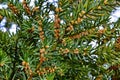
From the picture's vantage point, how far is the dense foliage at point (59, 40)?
1084 millimetres

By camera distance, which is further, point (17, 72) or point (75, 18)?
point (17, 72)

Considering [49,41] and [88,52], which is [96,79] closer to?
[88,52]

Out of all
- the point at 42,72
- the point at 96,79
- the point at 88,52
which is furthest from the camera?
the point at 96,79

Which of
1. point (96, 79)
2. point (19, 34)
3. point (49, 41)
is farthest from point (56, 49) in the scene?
point (96, 79)

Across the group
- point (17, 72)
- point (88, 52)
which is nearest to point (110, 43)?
point (88, 52)

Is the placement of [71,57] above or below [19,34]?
below

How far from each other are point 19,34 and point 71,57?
269mm

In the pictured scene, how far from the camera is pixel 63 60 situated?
1.25 m

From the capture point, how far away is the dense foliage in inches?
42.7

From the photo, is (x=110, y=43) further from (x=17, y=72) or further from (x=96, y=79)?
(x=17, y=72)

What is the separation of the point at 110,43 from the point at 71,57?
0.19m

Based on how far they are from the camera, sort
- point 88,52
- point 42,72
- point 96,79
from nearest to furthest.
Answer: point 42,72, point 88,52, point 96,79

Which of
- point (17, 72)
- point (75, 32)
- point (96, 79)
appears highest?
point (75, 32)

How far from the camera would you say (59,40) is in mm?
1122
